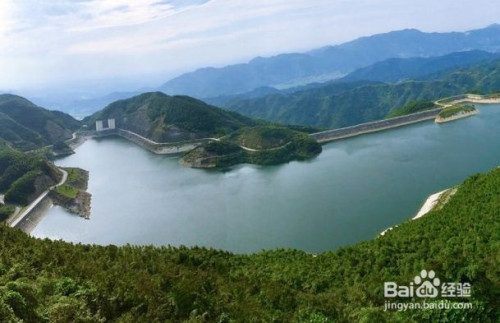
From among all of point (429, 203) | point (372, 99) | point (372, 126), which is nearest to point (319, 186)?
point (429, 203)

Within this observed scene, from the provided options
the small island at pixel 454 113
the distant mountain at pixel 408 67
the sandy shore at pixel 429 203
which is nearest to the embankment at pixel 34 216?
the sandy shore at pixel 429 203

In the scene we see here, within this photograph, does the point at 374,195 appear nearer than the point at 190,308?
No

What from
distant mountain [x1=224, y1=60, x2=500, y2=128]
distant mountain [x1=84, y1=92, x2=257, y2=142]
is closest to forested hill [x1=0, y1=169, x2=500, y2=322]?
distant mountain [x1=84, y1=92, x2=257, y2=142]

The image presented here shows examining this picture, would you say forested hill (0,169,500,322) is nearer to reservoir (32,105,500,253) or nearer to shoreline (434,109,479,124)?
reservoir (32,105,500,253)

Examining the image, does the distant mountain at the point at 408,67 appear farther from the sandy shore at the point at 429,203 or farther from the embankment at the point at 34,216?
the sandy shore at the point at 429,203

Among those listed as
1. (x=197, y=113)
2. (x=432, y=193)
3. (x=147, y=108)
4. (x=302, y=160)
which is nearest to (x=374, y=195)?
(x=432, y=193)

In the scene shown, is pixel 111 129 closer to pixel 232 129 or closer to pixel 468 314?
pixel 232 129
